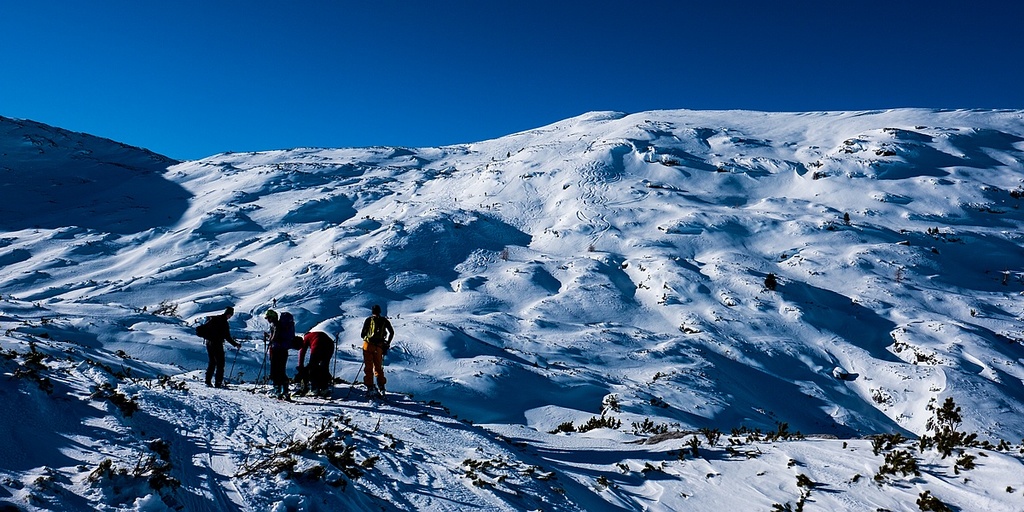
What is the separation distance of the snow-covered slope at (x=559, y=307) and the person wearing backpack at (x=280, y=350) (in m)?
0.89

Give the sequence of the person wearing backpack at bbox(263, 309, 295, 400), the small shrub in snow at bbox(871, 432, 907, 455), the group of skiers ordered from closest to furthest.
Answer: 1. the small shrub in snow at bbox(871, 432, 907, 455)
2. the person wearing backpack at bbox(263, 309, 295, 400)
3. the group of skiers

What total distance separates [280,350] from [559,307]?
12.1 m

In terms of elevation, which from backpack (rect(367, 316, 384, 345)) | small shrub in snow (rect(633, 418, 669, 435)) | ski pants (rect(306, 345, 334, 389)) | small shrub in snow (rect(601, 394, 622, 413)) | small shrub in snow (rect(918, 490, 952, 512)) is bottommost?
small shrub in snow (rect(601, 394, 622, 413))

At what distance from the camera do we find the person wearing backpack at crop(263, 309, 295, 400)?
951 centimetres

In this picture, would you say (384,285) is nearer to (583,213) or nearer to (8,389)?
(583,213)

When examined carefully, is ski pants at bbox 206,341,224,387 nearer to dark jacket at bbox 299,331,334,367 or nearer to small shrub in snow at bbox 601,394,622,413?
dark jacket at bbox 299,331,334,367

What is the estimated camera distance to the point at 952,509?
18.4 ft

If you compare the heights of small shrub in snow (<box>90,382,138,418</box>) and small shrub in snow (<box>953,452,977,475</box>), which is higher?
small shrub in snow (<box>90,382,138,418</box>)

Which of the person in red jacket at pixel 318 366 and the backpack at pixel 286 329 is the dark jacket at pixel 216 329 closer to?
the backpack at pixel 286 329

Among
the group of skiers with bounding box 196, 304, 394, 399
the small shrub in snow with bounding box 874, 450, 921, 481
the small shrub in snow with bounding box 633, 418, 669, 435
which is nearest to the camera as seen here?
the small shrub in snow with bounding box 874, 450, 921, 481

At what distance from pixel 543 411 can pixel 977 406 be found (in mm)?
11345

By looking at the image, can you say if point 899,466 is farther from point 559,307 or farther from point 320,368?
point 559,307

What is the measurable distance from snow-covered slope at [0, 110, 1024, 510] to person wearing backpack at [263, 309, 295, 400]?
89cm

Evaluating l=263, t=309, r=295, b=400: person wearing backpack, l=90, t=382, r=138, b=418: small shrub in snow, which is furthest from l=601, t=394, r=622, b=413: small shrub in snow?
l=90, t=382, r=138, b=418: small shrub in snow
